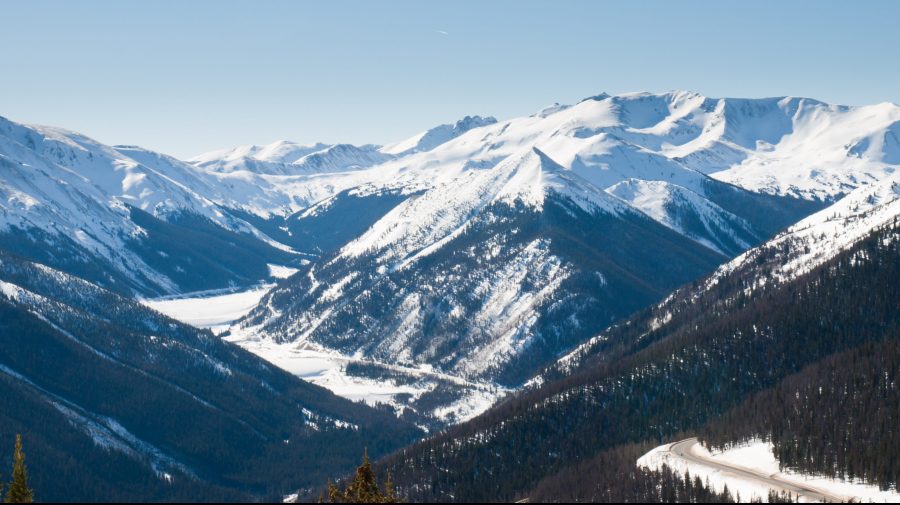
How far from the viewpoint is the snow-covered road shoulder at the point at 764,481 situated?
6806 inches

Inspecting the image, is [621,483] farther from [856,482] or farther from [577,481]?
[856,482]

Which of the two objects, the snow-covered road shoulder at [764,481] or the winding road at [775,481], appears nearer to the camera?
the winding road at [775,481]

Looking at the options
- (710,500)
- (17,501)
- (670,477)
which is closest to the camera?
(17,501)

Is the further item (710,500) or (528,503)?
(528,503)

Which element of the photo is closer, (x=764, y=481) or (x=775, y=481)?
(x=764, y=481)

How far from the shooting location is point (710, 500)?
174125 millimetres

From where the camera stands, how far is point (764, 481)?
596 ft

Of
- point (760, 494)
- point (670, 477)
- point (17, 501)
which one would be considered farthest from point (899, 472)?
point (17, 501)

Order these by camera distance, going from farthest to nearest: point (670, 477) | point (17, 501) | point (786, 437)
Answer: point (786, 437) → point (670, 477) → point (17, 501)

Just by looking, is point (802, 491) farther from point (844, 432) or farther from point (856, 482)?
point (844, 432)

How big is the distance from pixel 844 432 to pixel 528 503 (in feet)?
167

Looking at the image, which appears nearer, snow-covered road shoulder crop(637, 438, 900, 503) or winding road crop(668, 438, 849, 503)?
winding road crop(668, 438, 849, 503)

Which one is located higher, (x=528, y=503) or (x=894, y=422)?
(x=894, y=422)

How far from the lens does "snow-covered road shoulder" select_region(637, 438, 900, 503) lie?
567ft
